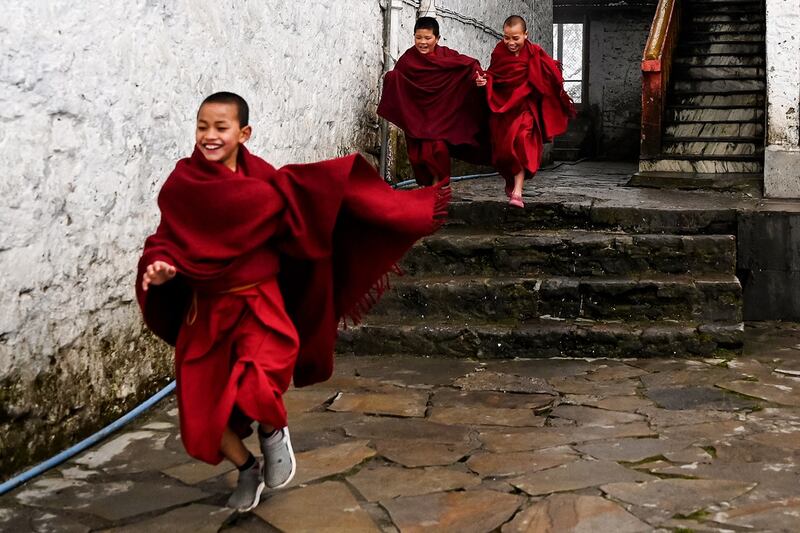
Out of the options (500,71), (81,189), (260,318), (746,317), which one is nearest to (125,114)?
(81,189)

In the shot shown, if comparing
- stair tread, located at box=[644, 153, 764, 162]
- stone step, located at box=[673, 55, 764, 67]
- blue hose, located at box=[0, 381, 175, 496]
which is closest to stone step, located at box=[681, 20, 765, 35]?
stone step, located at box=[673, 55, 764, 67]

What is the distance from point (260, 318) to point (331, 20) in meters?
4.44

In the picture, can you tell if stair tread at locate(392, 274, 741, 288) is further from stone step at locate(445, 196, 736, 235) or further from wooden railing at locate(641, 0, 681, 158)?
wooden railing at locate(641, 0, 681, 158)

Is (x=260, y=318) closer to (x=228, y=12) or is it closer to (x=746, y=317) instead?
(x=228, y=12)

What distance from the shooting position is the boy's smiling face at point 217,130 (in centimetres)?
321

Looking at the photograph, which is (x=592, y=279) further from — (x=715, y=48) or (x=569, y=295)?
(x=715, y=48)

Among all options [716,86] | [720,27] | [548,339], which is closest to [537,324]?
[548,339]

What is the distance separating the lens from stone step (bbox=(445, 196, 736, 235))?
6.45 meters

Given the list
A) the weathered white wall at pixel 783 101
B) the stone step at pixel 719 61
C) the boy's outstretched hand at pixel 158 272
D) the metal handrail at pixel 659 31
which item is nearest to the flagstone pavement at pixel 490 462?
the boy's outstretched hand at pixel 158 272

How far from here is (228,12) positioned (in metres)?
5.41

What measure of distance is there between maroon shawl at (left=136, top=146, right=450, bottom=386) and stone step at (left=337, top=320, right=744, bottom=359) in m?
2.07

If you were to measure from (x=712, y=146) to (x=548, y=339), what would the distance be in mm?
4781

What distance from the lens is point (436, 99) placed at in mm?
7637

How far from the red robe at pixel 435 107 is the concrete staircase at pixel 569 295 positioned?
1.22 metres
